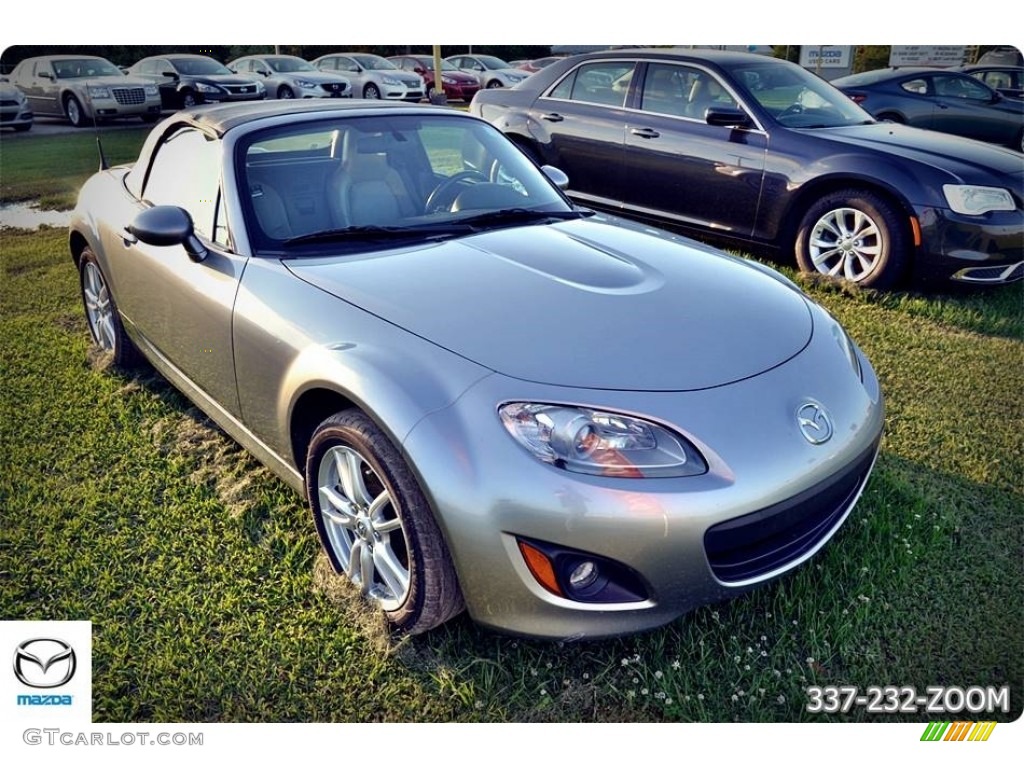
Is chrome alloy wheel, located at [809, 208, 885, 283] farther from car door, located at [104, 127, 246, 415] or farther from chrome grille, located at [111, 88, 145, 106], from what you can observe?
chrome grille, located at [111, 88, 145, 106]

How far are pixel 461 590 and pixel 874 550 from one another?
1350mm

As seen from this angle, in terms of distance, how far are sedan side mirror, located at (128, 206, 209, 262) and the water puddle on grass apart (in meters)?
1.22

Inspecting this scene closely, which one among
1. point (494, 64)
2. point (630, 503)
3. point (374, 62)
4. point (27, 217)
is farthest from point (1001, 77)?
point (27, 217)

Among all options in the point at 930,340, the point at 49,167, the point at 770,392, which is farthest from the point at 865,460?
the point at 49,167

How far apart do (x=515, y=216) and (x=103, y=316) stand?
7.17 feet

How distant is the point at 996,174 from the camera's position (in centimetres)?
421

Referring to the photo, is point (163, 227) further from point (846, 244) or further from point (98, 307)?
point (846, 244)

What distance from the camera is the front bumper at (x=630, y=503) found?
5.65 feet

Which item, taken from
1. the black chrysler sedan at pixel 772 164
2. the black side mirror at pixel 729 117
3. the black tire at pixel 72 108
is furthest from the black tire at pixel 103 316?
the black side mirror at pixel 729 117

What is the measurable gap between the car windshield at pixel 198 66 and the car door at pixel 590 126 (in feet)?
9.34

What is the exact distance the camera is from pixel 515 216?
9.36ft

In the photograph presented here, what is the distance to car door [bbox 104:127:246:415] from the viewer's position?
2539mm
